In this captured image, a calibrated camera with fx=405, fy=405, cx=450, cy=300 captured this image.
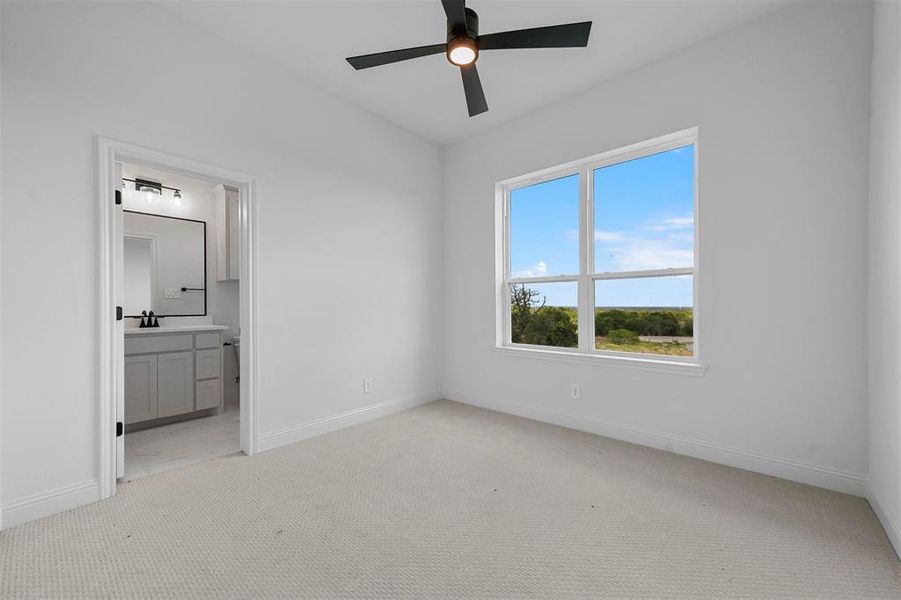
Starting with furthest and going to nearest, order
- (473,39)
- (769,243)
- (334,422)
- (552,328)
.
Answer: (552,328) → (334,422) → (769,243) → (473,39)

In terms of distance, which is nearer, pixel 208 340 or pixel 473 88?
pixel 473 88

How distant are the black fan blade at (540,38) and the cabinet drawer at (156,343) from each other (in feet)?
11.4

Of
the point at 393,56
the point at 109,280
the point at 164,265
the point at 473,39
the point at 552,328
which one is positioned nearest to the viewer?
the point at 473,39

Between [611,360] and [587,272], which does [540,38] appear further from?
[611,360]

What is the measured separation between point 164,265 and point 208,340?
97 cm

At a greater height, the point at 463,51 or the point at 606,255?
the point at 463,51

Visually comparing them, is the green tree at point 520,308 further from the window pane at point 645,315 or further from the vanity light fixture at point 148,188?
the vanity light fixture at point 148,188

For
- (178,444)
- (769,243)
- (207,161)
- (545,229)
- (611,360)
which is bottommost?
(178,444)

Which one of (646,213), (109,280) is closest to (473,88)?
(646,213)

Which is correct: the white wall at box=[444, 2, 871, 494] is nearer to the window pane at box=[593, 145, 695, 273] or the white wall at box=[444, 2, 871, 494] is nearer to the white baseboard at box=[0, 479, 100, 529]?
the window pane at box=[593, 145, 695, 273]

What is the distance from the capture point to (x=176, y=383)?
3621 millimetres

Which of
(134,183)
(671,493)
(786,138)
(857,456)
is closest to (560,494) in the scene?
(671,493)

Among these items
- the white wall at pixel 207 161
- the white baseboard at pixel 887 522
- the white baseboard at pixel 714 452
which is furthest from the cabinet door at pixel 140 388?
the white baseboard at pixel 887 522

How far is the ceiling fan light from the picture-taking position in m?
1.94
